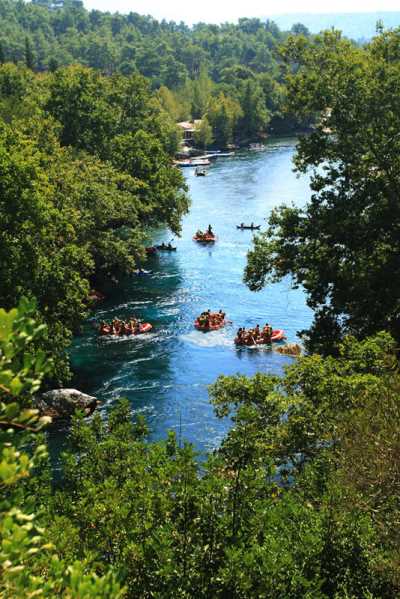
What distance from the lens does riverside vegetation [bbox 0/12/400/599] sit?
919 cm

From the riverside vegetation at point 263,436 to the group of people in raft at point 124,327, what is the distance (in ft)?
15.1

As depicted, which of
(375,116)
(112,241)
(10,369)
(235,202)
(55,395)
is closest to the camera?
(10,369)

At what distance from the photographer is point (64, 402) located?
31.0 m

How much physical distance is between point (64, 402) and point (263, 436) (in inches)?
574

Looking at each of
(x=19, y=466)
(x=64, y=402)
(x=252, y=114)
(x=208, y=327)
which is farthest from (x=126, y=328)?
(x=252, y=114)

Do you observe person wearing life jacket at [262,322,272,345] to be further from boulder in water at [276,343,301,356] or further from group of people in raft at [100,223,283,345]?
boulder in water at [276,343,301,356]

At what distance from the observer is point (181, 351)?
38062 mm

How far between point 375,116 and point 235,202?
46128mm

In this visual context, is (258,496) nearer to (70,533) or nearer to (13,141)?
(70,533)

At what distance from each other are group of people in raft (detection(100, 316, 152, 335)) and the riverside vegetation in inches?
181

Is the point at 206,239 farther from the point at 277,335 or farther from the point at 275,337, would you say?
the point at 275,337

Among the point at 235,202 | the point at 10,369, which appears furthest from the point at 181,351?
the point at 235,202

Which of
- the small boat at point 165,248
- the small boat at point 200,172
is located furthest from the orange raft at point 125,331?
the small boat at point 200,172

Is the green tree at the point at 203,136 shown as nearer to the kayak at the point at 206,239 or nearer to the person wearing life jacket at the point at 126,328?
the kayak at the point at 206,239
